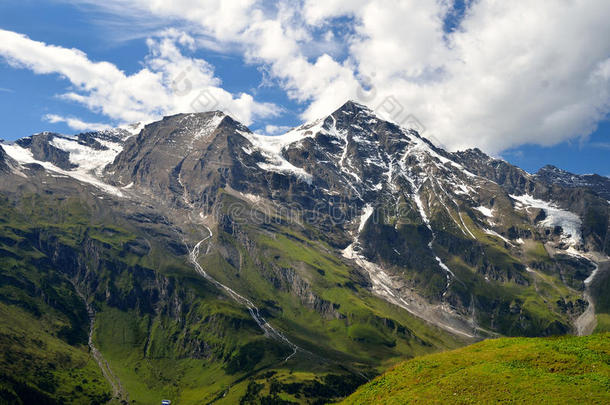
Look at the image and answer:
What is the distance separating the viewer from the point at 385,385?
55.8 metres

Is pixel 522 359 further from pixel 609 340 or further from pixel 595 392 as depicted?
pixel 609 340

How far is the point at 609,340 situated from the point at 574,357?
747 cm

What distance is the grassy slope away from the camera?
147 feet

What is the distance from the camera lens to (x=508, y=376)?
48188mm

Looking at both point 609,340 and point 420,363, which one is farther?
point 420,363

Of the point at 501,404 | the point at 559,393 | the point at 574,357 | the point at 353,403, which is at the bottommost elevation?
the point at 353,403

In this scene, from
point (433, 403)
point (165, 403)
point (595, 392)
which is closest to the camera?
point (595, 392)

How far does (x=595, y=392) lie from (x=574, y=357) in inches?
275

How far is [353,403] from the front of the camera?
5603 centimetres

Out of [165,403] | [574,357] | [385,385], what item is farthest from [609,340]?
[165,403]

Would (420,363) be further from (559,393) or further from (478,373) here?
(559,393)

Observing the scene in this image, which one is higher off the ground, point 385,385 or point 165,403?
point 385,385

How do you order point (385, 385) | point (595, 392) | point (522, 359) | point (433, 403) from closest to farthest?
point (595, 392) → point (433, 403) → point (522, 359) → point (385, 385)

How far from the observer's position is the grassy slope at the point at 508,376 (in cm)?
4472
